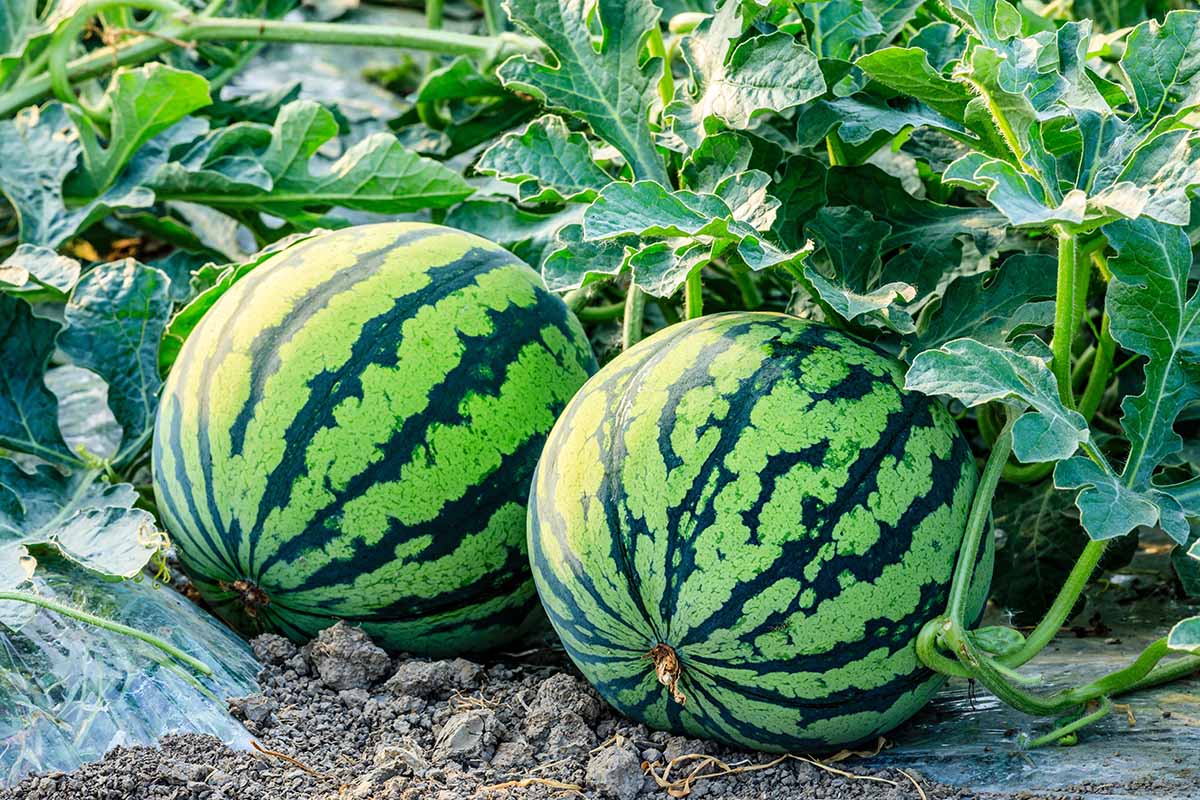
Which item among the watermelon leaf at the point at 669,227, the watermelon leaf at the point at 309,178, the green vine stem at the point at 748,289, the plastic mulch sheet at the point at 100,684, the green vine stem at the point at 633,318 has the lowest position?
the plastic mulch sheet at the point at 100,684

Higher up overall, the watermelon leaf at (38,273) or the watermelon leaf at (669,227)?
the watermelon leaf at (669,227)

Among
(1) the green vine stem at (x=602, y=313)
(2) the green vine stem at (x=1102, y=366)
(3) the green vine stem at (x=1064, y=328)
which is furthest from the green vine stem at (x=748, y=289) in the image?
(3) the green vine stem at (x=1064, y=328)

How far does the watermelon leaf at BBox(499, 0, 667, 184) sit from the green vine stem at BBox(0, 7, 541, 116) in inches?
28.9

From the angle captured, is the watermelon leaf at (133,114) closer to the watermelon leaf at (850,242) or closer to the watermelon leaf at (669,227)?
the watermelon leaf at (669,227)

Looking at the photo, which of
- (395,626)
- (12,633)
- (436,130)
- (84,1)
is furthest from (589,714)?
(84,1)

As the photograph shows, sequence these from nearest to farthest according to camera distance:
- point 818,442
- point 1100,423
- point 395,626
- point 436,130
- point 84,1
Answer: point 818,442
point 395,626
point 1100,423
point 84,1
point 436,130

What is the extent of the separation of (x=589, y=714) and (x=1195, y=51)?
1415mm

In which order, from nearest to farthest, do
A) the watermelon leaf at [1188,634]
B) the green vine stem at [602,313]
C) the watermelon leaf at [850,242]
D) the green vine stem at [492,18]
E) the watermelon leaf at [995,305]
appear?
the watermelon leaf at [1188,634] → the watermelon leaf at [995,305] → the watermelon leaf at [850,242] → the green vine stem at [602,313] → the green vine stem at [492,18]

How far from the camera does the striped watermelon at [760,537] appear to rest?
1.83m

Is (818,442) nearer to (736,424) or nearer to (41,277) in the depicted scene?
(736,424)

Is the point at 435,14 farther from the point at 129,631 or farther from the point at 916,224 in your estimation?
the point at 129,631

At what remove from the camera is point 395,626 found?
7.35 feet

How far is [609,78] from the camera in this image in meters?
2.34

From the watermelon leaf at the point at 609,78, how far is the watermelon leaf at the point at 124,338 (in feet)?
3.10
